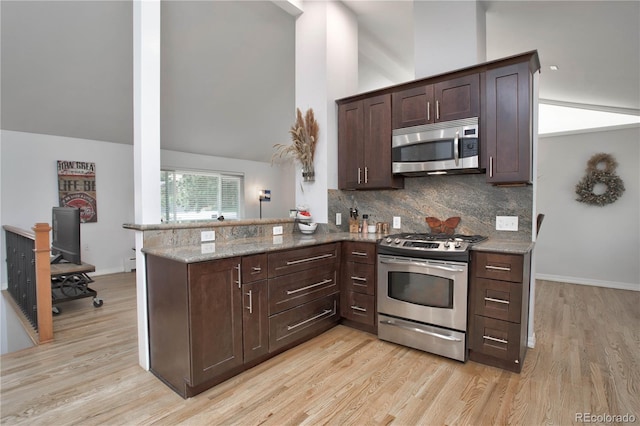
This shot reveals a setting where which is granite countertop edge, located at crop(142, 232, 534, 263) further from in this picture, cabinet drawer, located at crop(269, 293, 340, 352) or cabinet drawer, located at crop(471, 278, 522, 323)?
Answer: cabinet drawer, located at crop(269, 293, 340, 352)

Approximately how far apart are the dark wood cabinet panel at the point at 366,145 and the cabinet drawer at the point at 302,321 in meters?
1.22

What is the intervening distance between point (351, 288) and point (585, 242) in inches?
164

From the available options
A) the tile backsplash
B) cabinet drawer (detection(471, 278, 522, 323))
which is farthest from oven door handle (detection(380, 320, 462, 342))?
the tile backsplash

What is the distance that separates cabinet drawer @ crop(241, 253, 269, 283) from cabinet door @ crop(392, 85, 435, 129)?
1826 mm

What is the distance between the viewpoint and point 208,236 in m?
2.67

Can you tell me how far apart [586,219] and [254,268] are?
5.21 metres

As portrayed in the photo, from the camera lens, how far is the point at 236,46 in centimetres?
442

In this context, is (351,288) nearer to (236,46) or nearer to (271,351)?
(271,351)

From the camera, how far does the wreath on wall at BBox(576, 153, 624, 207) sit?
14.9 ft

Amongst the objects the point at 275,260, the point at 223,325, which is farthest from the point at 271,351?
the point at 275,260

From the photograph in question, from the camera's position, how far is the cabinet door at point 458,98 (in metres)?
2.66

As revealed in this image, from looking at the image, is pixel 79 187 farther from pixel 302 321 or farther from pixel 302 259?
pixel 302 321

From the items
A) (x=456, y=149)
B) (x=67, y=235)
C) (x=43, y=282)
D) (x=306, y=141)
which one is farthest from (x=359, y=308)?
(x=67, y=235)

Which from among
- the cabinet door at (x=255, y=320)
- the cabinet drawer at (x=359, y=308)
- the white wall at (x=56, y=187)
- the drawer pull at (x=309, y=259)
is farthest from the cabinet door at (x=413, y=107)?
the white wall at (x=56, y=187)
